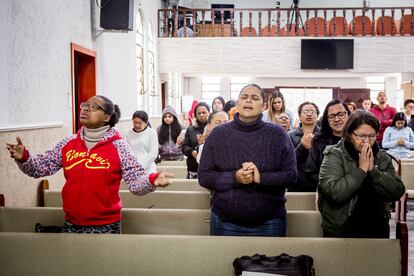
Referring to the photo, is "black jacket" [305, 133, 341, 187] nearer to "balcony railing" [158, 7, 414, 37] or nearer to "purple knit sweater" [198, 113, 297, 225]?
"purple knit sweater" [198, 113, 297, 225]

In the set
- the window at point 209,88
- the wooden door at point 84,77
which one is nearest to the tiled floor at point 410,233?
the wooden door at point 84,77

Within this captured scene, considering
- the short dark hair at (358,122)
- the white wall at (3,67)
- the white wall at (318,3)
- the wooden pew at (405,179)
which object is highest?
the white wall at (318,3)

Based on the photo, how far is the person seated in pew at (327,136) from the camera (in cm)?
386

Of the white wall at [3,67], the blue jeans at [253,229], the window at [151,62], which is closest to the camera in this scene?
the blue jeans at [253,229]

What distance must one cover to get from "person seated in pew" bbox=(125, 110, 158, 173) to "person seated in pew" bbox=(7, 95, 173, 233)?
208 centimetres

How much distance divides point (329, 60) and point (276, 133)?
34.0 ft

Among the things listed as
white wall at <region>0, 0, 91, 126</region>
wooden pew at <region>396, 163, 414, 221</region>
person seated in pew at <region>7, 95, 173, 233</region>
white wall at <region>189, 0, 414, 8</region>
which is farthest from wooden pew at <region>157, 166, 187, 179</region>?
white wall at <region>189, 0, 414, 8</region>

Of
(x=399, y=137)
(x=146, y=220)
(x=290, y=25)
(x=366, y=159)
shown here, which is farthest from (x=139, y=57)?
(x=366, y=159)

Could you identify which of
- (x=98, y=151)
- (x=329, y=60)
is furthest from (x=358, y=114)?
(x=329, y=60)

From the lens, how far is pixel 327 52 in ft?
42.7

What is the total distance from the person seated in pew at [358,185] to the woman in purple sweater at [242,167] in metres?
0.26

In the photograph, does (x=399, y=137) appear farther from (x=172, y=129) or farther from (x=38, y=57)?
(x=38, y=57)

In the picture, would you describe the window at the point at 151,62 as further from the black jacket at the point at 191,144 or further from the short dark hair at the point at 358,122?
the short dark hair at the point at 358,122

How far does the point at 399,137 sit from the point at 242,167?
17.9 ft
